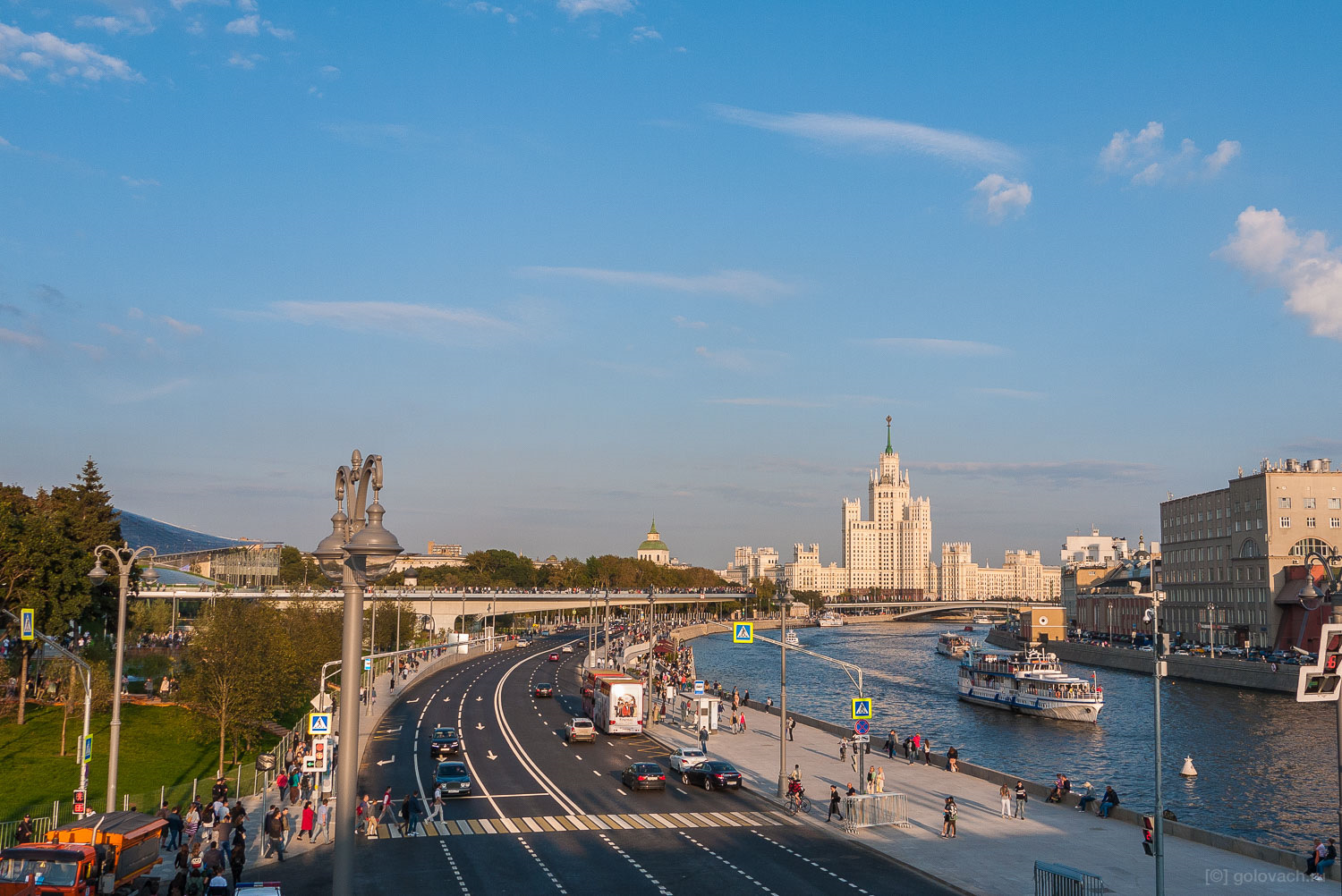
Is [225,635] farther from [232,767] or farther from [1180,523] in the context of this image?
[1180,523]

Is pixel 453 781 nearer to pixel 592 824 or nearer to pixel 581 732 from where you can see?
pixel 592 824

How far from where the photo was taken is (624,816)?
3997cm

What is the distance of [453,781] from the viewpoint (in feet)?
142

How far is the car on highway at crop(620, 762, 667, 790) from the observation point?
45.4m

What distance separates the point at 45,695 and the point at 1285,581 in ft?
420

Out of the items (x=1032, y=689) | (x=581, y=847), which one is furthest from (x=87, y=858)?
(x=1032, y=689)

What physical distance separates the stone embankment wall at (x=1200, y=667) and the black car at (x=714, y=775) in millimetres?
68539

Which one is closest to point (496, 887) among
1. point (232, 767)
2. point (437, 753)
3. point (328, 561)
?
point (328, 561)

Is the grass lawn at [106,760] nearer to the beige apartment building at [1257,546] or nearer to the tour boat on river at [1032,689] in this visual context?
the tour boat on river at [1032,689]

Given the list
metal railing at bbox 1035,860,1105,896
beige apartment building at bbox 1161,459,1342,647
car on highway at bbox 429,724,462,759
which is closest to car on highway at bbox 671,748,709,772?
car on highway at bbox 429,724,462,759

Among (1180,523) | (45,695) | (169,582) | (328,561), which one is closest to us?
(328,561)

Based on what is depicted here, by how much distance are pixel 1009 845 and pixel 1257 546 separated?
113 metres

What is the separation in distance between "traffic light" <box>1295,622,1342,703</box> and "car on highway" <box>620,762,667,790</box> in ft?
95.3

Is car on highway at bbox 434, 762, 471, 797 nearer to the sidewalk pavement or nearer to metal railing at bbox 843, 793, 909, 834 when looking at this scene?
the sidewalk pavement
